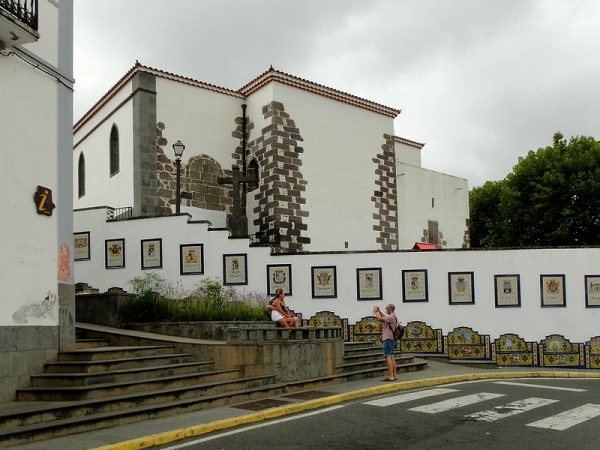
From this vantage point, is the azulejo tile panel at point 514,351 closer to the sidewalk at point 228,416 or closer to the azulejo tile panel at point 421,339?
the azulejo tile panel at point 421,339

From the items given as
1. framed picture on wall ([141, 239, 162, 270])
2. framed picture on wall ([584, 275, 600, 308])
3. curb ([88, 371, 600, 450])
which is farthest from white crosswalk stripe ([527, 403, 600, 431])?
framed picture on wall ([141, 239, 162, 270])

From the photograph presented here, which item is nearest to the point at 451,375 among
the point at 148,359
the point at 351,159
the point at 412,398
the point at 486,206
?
the point at 412,398

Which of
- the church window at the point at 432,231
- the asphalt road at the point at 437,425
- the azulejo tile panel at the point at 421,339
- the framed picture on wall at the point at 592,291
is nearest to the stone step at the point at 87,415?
the asphalt road at the point at 437,425

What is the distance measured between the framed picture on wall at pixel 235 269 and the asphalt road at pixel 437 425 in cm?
762

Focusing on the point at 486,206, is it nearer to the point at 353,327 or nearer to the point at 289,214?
the point at 289,214

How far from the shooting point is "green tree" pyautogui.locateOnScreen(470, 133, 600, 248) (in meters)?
34.3

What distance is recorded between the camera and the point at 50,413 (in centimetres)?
900

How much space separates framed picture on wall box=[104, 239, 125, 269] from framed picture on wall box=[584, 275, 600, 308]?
1307 cm

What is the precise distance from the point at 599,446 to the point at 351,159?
62.3 ft

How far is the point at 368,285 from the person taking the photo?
19875 mm

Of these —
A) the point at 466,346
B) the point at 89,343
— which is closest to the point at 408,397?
the point at 89,343

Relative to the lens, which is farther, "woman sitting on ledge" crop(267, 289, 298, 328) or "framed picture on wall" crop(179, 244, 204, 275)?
"framed picture on wall" crop(179, 244, 204, 275)

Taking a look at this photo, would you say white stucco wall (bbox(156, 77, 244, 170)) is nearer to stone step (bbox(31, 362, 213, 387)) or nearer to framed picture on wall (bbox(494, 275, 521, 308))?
framed picture on wall (bbox(494, 275, 521, 308))

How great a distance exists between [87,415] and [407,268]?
1229cm
